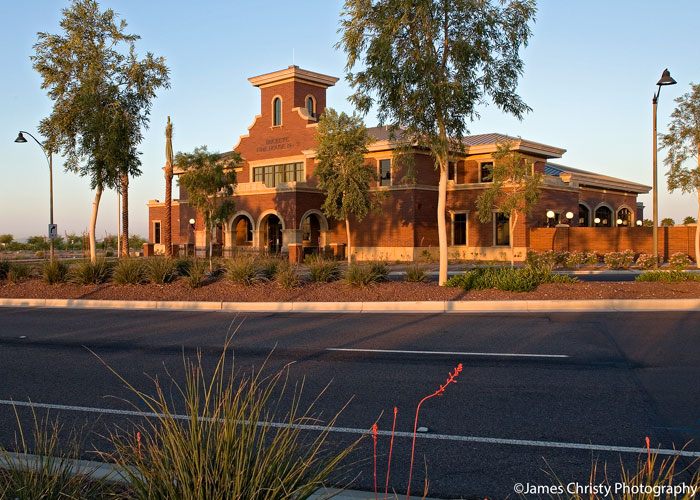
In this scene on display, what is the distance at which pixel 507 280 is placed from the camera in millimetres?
15828

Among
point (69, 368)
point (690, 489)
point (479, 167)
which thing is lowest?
point (69, 368)

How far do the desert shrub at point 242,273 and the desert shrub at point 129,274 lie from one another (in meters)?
2.74

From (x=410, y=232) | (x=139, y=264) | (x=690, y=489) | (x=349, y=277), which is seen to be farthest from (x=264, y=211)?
(x=690, y=489)

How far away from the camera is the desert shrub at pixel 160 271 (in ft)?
58.5

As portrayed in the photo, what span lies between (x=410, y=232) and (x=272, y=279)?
19.4 metres

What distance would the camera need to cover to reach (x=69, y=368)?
27.4 feet

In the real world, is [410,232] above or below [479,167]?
below

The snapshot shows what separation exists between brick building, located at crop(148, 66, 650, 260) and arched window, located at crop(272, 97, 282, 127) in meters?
0.07

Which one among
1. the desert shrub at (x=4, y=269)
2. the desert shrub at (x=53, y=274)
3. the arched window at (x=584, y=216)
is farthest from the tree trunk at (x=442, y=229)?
the arched window at (x=584, y=216)

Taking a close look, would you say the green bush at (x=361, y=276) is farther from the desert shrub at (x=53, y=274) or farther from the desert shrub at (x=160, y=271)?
the desert shrub at (x=53, y=274)

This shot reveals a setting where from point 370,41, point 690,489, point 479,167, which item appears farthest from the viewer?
point 479,167

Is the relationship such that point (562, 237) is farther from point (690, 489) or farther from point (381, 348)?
point (690, 489)

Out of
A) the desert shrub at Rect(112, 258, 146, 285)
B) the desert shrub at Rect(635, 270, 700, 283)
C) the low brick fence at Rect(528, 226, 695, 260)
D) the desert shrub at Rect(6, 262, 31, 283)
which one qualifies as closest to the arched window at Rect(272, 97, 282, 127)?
the low brick fence at Rect(528, 226, 695, 260)

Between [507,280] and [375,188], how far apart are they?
70.0ft
